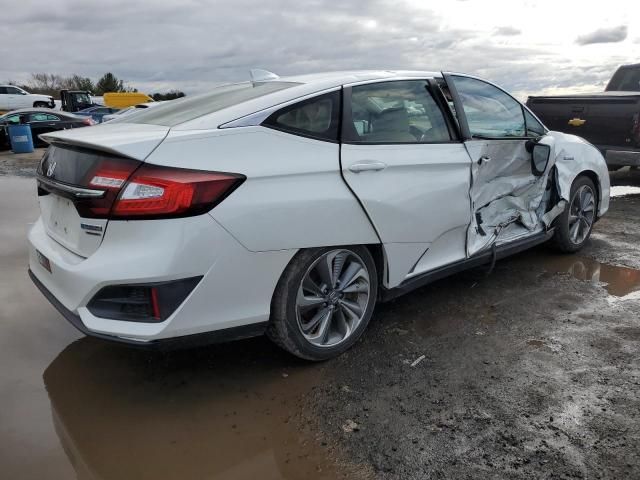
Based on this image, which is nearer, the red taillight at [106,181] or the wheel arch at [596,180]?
the red taillight at [106,181]

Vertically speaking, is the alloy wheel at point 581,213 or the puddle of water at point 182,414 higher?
the alloy wheel at point 581,213

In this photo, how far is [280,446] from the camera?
2518mm

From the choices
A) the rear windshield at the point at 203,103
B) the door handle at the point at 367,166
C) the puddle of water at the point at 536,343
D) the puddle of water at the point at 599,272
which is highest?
the rear windshield at the point at 203,103

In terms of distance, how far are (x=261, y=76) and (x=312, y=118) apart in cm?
116

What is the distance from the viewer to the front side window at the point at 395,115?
10.5ft

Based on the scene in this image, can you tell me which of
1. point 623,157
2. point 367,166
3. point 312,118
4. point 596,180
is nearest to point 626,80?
point 623,157

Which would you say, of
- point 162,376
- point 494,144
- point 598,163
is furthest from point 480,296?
point 162,376

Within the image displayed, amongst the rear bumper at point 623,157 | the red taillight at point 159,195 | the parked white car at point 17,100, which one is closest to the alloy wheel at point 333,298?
the red taillight at point 159,195

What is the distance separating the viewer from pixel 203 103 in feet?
11.1

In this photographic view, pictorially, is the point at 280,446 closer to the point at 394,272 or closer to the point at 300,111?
the point at 394,272

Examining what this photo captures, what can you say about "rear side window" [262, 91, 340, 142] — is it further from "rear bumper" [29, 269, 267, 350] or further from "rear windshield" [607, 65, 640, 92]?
"rear windshield" [607, 65, 640, 92]

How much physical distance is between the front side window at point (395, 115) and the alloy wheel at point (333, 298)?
28.2 inches

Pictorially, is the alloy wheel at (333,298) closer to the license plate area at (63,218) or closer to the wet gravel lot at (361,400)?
the wet gravel lot at (361,400)

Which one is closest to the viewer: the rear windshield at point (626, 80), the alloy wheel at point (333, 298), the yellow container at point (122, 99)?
the alloy wheel at point (333, 298)
